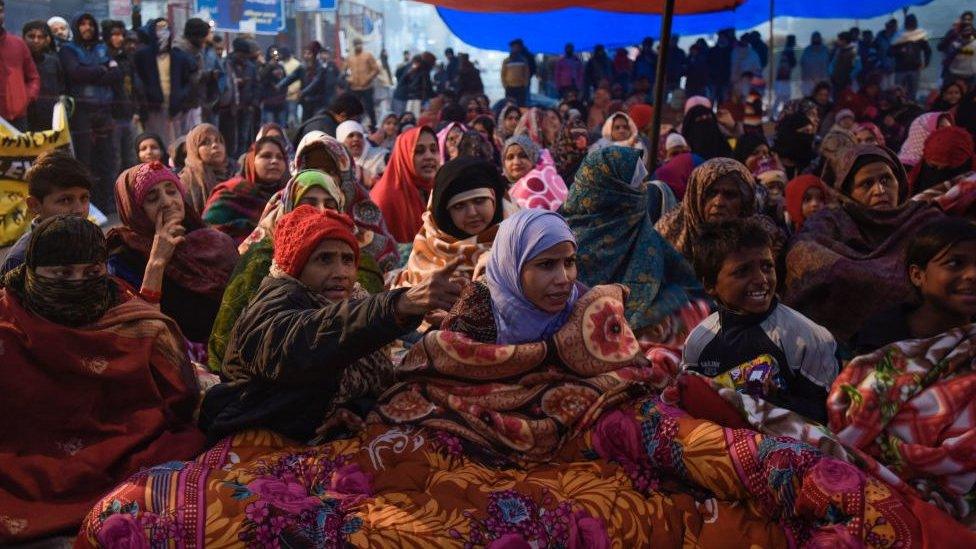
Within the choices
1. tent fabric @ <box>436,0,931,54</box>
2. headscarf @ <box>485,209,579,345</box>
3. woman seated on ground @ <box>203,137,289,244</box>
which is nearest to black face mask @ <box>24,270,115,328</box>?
headscarf @ <box>485,209,579,345</box>

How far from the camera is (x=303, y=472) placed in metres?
2.80

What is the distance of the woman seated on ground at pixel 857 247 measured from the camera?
4.05 m

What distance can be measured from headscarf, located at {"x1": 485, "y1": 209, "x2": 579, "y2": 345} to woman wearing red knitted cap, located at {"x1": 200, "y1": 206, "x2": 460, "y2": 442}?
331 mm

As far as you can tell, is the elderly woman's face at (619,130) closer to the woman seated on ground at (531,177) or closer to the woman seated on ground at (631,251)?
the woman seated on ground at (531,177)

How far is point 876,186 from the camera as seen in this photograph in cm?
466

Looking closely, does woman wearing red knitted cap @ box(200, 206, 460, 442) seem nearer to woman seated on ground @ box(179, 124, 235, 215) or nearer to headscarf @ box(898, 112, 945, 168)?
woman seated on ground @ box(179, 124, 235, 215)

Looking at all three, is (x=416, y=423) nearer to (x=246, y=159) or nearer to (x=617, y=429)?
(x=617, y=429)

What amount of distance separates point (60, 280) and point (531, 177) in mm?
4185

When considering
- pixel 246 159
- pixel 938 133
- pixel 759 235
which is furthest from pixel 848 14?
pixel 759 235

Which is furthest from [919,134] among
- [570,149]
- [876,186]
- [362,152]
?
[362,152]

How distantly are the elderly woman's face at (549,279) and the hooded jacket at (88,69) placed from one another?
25.1 ft

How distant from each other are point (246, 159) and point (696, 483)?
423cm

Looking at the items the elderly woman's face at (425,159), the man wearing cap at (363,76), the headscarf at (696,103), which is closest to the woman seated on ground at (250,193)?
the elderly woman's face at (425,159)

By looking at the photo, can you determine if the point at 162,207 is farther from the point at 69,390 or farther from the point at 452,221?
the point at 69,390
